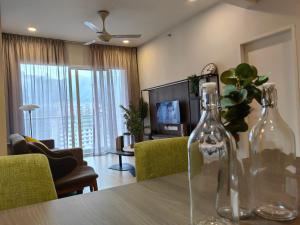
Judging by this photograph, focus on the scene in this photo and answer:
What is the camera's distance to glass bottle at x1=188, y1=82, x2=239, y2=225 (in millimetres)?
638

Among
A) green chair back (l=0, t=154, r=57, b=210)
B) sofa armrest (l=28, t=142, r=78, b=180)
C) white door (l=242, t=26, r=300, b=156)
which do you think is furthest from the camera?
white door (l=242, t=26, r=300, b=156)

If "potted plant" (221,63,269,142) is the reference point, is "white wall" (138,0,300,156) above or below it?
above

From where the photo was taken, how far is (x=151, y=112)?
20.8 feet

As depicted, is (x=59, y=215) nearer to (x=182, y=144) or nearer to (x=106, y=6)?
(x=182, y=144)

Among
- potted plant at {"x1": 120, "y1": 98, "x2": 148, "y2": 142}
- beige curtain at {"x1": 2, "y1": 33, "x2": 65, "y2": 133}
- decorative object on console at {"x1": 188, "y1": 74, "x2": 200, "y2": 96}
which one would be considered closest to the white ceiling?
beige curtain at {"x1": 2, "y1": 33, "x2": 65, "y2": 133}

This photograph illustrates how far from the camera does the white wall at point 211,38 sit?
3471mm

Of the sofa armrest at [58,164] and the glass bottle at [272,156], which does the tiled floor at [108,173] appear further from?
the glass bottle at [272,156]

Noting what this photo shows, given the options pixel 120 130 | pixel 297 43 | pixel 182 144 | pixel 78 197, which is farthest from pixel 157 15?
pixel 78 197

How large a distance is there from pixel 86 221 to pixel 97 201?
0.51ft

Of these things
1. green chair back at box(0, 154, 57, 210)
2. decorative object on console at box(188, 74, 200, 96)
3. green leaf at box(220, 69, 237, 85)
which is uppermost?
decorative object on console at box(188, 74, 200, 96)

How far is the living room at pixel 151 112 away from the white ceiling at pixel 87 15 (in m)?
0.02

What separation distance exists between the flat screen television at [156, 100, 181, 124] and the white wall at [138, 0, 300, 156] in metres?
0.57

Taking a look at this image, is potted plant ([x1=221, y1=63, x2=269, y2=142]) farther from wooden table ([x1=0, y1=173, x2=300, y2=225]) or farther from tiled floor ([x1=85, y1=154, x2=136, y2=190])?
tiled floor ([x1=85, y1=154, x2=136, y2=190])

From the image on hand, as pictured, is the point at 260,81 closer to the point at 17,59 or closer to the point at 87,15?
the point at 87,15
